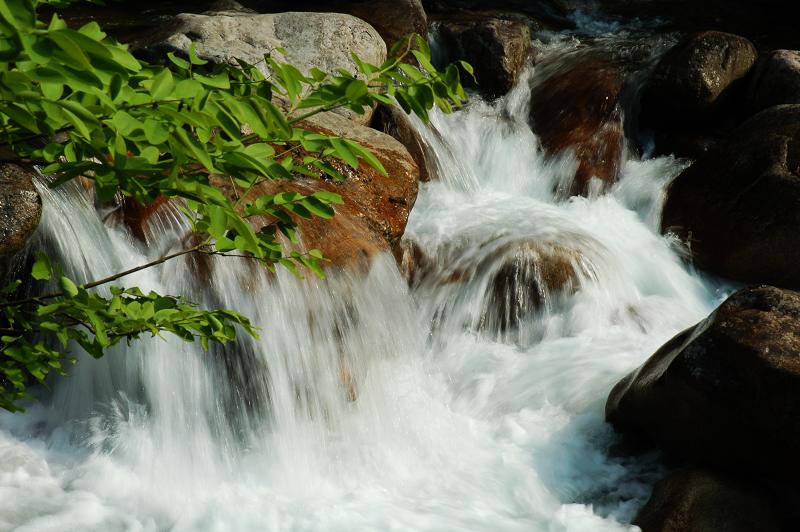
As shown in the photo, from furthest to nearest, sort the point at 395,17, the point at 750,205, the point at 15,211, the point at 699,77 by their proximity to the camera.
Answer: the point at 395,17 < the point at 699,77 < the point at 750,205 < the point at 15,211

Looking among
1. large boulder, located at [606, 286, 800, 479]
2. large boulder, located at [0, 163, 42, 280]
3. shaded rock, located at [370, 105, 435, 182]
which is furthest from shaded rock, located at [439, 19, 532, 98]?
large boulder, located at [0, 163, 42, 280]

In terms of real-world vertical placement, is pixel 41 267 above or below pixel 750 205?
above

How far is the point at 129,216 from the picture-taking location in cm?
502

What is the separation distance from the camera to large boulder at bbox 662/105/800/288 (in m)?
7.34

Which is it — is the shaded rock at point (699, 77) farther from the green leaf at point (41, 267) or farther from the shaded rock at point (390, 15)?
the green leaf at point (41, 267)

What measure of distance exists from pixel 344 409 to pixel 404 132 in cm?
423

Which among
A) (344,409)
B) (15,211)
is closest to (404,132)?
(344,409)

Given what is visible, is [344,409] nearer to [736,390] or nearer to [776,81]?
[736,390]

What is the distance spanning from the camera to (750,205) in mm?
7598

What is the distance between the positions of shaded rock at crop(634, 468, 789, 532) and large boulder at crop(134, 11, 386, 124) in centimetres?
488

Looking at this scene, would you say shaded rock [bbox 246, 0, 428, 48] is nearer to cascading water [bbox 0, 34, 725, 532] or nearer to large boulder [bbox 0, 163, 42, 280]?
cascading water [bbox 0, 34, 725, 532]

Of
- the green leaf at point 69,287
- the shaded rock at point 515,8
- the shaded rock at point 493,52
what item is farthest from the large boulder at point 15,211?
the shaded rock at point 515,8

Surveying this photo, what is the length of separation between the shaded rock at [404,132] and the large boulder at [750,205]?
9.00ft

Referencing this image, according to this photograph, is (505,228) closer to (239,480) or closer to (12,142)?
(239,480)
